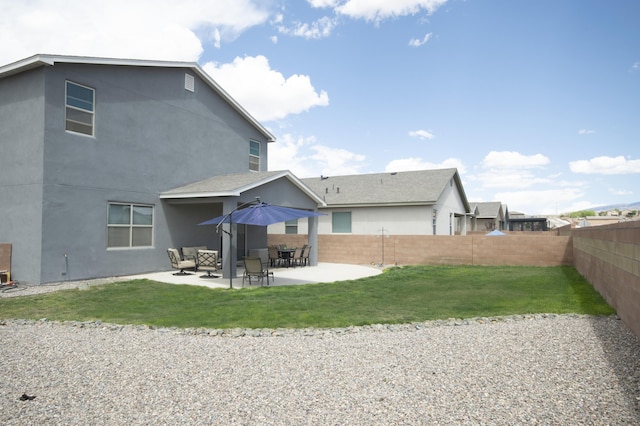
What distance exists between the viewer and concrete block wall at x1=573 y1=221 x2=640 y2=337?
6.43m

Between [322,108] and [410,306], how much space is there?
54.7ft

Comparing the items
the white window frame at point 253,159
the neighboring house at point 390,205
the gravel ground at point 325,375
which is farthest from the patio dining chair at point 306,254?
the gravel ground at point 325,375

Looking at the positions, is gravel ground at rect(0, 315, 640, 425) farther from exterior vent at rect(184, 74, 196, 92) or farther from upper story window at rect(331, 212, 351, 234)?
upper story window at rect(331, 212, 351, 234)

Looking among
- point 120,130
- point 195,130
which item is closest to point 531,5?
point 195,130

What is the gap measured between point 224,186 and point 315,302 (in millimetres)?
6849

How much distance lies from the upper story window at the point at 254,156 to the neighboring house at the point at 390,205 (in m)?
4.96

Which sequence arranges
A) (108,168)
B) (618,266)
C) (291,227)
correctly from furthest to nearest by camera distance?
(291,227)
(108,168)
(618,266)

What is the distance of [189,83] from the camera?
58.2 ft

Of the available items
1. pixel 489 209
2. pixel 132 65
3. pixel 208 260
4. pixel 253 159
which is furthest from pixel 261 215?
pixel 489 209

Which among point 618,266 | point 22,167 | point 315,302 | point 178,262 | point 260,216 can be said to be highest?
point 22,167

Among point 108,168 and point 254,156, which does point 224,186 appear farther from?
point 254,156

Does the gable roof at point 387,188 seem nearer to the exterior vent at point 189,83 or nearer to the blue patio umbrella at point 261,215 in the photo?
the exterior vent at point 189,83

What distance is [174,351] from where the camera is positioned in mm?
5898

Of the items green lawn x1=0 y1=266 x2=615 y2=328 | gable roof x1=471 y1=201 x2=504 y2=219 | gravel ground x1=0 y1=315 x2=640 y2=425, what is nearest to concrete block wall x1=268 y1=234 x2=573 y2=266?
green lawn x1=0 y1=266 x2=615 y2=328
